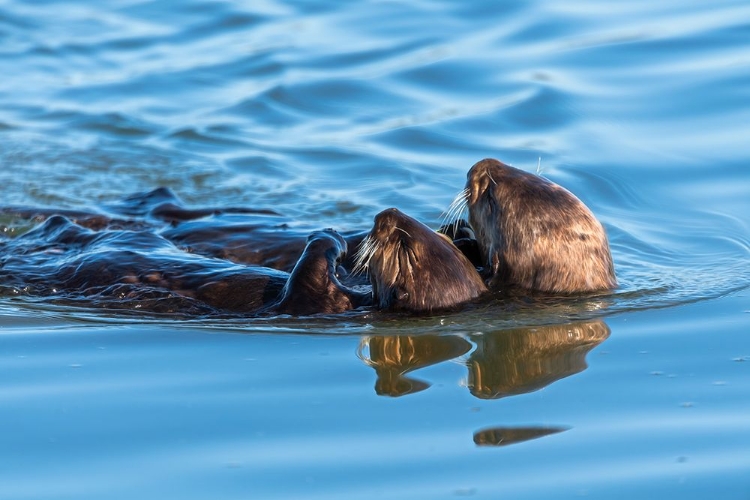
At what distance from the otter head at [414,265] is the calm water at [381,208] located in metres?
0.17

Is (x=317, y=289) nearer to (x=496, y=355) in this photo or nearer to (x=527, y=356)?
(x=496, y=355)

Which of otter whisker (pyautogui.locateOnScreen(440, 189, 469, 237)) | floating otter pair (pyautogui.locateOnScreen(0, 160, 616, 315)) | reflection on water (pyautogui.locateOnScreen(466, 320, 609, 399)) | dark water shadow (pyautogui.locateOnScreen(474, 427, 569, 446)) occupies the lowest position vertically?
dark water shadow (pyautogui.locateOnScreen(474, 427, 569, 446))

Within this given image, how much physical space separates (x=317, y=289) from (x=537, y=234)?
110 cm

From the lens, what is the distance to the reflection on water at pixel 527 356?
14.1ft

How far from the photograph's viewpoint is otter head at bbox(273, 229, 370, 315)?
5379 millimetres

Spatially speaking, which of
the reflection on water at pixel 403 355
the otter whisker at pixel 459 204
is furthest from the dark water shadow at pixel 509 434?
the otter whisker at pixel 459 204

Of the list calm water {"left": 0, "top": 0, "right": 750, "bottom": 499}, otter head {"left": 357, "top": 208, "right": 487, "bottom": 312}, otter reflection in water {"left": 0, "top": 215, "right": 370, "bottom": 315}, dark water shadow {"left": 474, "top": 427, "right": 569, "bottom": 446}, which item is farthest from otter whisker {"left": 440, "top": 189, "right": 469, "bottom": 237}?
dark water shadow {"left": 474, "top": 427, "right": 569, "bottom": 446}

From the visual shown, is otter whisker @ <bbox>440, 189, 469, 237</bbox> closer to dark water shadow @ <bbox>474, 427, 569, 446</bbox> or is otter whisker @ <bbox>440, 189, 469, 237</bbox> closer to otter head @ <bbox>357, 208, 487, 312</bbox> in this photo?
otter head @ <bbox>357, 208, 487, 312</bbox>

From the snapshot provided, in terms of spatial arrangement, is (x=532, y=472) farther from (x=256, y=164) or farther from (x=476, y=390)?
(x=256, y=164)

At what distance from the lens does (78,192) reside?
8.49 m

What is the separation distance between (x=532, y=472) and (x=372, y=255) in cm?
203

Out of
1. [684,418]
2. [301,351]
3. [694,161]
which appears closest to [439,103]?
[694,161]

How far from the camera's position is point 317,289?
214 inches

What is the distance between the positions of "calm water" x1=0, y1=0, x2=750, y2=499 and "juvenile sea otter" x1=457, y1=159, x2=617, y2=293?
0.75 feet
